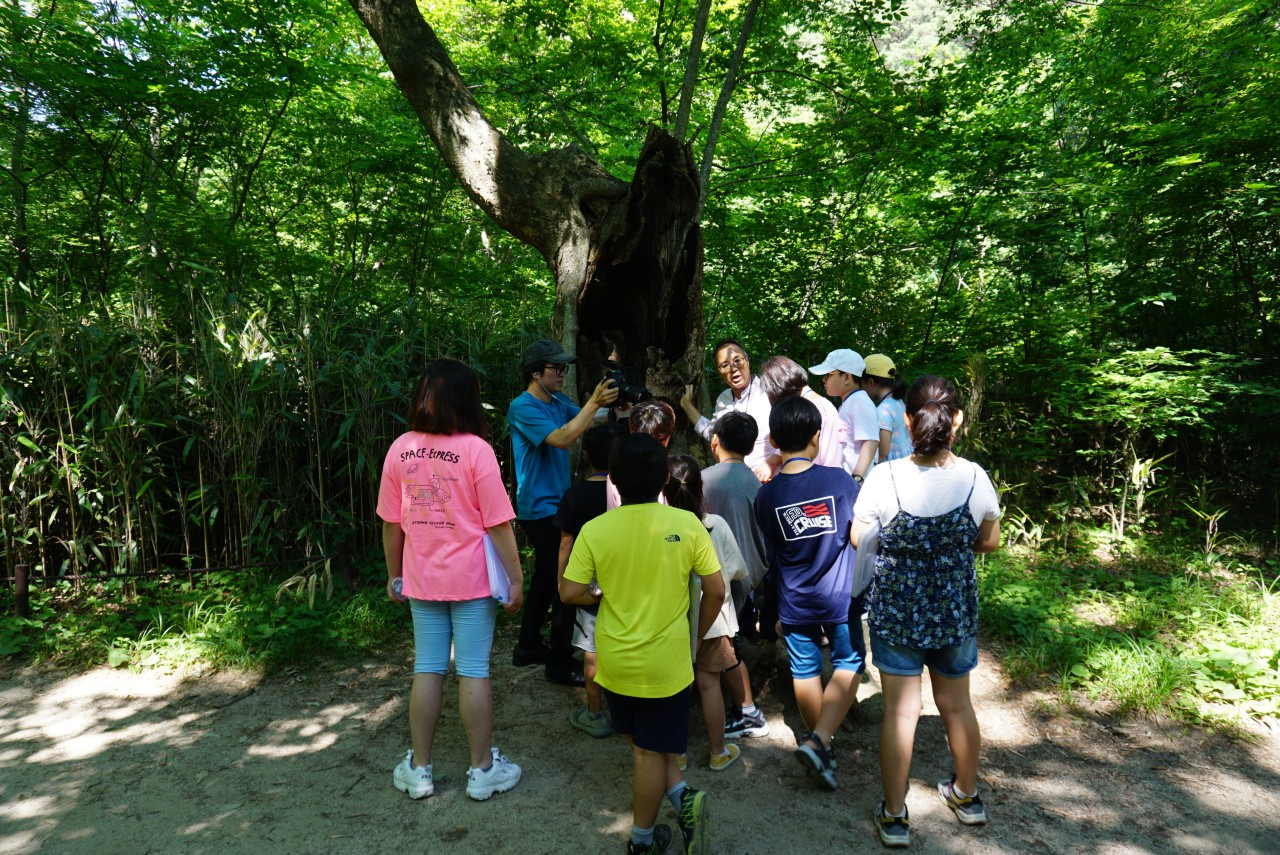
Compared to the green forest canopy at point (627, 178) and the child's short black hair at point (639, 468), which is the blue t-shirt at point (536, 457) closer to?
the child's short black hair at point (639, 468)

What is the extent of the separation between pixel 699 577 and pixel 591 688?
1230mm

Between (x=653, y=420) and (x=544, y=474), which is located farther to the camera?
(x=544, y=474)

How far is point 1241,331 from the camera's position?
623 cm

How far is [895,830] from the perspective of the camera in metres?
2.39

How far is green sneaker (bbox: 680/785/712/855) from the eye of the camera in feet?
7.11

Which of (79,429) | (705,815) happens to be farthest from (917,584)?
(79,429)

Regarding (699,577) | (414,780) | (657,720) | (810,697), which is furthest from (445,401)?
(810,697)

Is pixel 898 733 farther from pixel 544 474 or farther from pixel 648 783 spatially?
pixel 544 474

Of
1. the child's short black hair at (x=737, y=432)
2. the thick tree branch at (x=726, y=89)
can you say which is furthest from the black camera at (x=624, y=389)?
the thick tree branch at (x=726, y=89)

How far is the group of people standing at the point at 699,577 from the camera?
7.23 ft

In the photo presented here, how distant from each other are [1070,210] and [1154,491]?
2536mm

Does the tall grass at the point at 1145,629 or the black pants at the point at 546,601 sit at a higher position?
the black pants at the point at 546,601

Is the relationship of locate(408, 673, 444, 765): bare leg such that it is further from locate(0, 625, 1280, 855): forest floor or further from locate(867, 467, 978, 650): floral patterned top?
locate(867, 467, 978, 650): floral patterned top

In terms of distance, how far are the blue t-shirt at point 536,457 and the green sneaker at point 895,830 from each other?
197 centimetres
